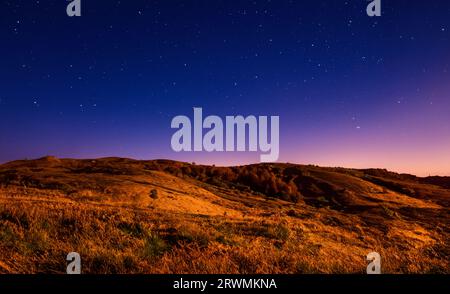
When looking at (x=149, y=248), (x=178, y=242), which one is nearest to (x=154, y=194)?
(x=178, y=242)

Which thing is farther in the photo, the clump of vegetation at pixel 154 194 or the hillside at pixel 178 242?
the clump of vegetation at pixel 154 194

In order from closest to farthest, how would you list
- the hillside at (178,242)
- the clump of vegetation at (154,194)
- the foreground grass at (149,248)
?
1. the foreground grass at (149,248)
2. the hillside at (178,242)
3. the clump of vegetation at (154,194)

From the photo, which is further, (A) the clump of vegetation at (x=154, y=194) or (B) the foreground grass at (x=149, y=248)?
(A) the clump of vegetation at (x=154, y=194)

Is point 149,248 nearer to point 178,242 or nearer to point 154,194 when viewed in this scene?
point 178,242

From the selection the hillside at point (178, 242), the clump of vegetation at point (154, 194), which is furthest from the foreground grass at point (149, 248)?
the clump of vegetation at point (154, 194)

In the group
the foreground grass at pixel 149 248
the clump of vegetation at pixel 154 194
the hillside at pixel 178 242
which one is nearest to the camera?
the foreground grass at pixel 149 248

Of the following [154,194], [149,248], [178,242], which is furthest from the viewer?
[154,194]

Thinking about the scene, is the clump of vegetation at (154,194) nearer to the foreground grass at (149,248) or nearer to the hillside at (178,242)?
the hillside at (178,242)

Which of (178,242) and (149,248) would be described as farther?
(178,242)
